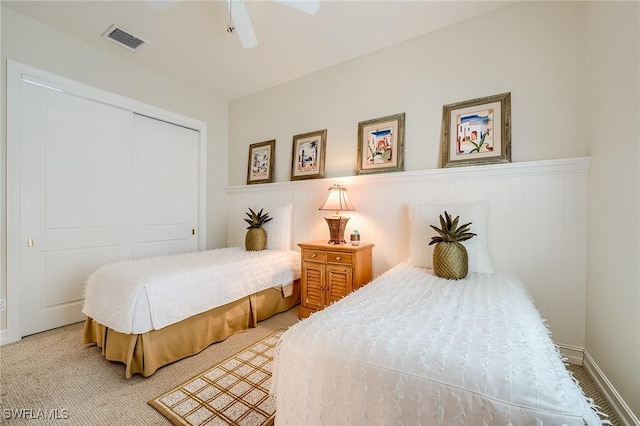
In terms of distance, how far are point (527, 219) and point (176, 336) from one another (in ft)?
9.16

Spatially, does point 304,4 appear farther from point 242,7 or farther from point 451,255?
point 451,255

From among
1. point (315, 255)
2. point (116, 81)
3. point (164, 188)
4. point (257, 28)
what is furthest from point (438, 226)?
point (116, 81)

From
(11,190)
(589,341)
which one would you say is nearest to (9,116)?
(11,190)

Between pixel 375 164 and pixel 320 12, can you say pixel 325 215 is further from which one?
pixel 320 12

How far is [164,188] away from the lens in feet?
11.2

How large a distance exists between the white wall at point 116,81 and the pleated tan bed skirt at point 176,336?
46.5 inches

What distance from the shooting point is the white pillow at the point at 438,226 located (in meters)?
2.06

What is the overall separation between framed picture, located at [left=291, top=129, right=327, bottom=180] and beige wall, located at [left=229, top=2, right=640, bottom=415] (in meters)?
0.10

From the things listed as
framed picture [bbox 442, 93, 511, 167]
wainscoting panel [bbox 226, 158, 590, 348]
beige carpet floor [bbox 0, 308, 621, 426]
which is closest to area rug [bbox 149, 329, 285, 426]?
beige carpet floor [bbox 0, 308, 621, 426]

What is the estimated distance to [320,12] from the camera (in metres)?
2.31

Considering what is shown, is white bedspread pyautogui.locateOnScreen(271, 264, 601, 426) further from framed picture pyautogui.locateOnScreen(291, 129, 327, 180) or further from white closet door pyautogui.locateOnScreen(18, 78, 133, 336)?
white closet door pyautogui.locateOnScreen(18, 78, 133, 336)

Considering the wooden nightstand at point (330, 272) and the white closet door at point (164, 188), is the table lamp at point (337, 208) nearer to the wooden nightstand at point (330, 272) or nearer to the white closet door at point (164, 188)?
the wooden nightstand at point (330, 272)

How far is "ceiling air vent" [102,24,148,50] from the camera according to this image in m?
2.55

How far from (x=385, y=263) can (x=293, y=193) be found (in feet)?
4.54
